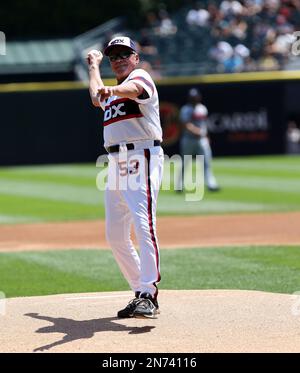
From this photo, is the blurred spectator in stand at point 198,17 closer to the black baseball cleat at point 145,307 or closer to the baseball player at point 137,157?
the baseball player at point 137,157

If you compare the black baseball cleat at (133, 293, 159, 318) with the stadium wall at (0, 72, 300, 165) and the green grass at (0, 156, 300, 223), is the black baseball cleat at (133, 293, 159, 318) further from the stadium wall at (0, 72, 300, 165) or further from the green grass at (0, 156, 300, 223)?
the stadium wall at (0, 72, 300, 165)

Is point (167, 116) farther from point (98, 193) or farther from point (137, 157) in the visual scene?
point (137, 157)

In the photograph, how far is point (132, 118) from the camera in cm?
681

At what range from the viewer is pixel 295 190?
18.3 meters

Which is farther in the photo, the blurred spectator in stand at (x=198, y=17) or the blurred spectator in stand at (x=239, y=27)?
the blurred spectator in stand at (x=198, y=17)

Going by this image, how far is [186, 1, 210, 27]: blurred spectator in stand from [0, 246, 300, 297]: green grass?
746 inches

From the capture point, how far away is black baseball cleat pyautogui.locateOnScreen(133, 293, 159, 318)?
6.79 metres

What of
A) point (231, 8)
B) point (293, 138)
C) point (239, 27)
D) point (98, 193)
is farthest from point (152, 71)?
point (98, 193)

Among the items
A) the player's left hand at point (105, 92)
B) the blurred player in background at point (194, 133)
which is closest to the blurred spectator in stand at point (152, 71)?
the blurred player in background at point (194, 133)

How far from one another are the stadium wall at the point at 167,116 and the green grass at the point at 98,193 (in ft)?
2.12

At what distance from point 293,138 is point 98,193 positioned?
35.0ft

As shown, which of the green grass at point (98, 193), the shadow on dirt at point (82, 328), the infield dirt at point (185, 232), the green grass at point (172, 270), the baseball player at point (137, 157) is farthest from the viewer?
the green grass at point (98, 193)

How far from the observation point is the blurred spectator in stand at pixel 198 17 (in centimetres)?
2920

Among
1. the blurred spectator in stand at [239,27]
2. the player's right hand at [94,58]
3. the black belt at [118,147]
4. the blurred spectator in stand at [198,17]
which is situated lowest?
the black belt at [118,147]
